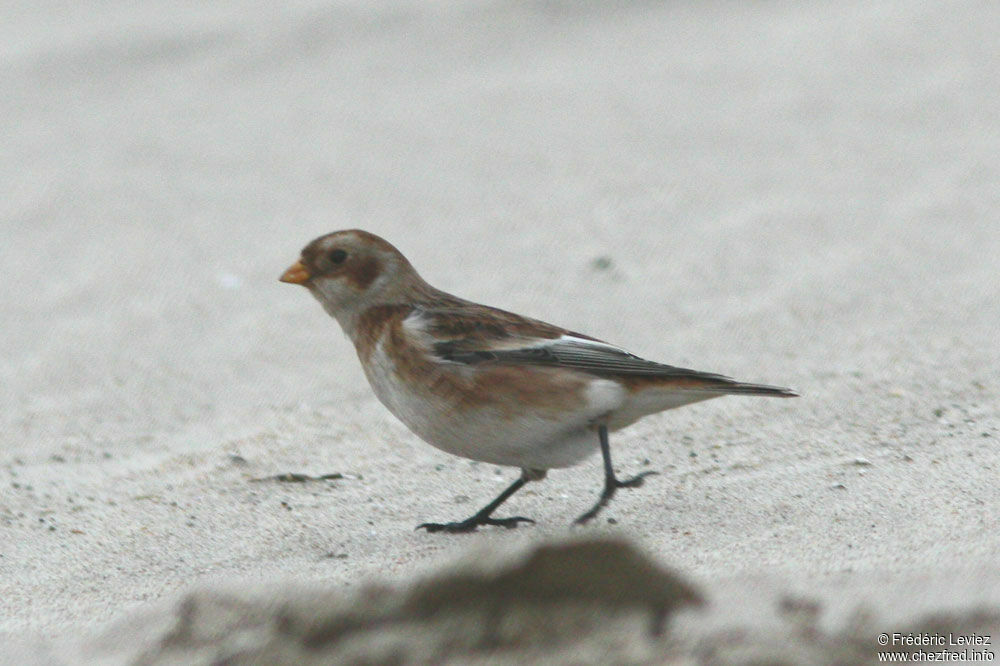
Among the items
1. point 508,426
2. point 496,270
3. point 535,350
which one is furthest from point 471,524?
point 496,270

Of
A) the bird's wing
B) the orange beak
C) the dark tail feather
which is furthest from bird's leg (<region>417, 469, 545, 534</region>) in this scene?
the orange beak

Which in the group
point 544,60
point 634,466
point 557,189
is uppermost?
point 544,60

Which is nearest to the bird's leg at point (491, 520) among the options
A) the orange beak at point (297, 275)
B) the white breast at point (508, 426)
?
the white breast at point (508, 426)

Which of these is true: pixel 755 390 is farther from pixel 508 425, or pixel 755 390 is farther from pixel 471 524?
pixel 471 524

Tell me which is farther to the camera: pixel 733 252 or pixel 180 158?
pixel 180 158

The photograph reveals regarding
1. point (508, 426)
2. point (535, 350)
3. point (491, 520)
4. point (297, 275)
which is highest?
point (297, 275)

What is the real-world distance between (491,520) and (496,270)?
2913mm

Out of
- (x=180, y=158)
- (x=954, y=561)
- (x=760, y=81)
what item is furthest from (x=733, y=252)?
(x=954, y=561)

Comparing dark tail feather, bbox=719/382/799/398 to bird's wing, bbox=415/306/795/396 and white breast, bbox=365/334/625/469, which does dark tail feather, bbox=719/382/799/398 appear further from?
white breast, bbox=365/334/625/469

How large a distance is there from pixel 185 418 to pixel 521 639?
331 cm

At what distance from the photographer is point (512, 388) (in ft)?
13.5

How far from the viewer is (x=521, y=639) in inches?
105

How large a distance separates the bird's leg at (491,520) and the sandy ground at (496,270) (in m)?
0.06

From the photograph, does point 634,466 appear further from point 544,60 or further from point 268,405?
point 544,60
